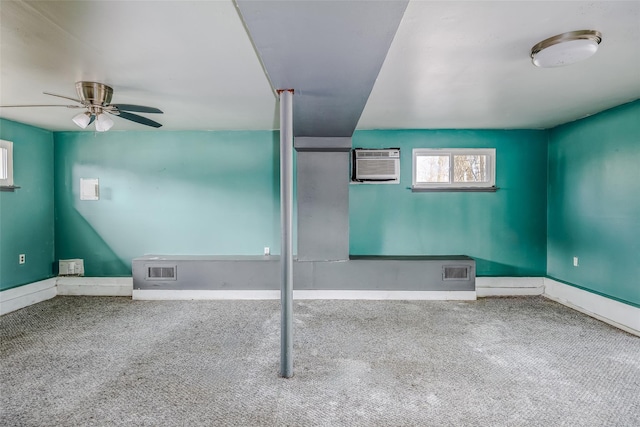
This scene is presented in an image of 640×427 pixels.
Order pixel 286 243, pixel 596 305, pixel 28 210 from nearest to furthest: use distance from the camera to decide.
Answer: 1. pixel 286 243
2. pixel 596 305
3. pixel 28 210

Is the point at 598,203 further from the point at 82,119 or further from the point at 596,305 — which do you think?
the point at 82,119

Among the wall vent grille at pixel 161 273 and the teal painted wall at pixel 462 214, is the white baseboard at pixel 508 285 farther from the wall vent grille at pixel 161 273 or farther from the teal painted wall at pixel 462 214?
the wall vent grille at pixel 161 273

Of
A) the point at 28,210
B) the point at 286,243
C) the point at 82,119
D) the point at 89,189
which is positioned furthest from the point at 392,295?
the point at 28,210

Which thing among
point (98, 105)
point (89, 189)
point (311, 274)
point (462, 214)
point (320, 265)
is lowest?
point (311, 274)

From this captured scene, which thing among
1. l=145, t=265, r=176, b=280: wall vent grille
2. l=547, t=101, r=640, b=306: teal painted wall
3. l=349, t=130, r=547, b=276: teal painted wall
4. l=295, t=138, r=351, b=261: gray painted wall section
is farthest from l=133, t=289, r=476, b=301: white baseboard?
l=547, t=101, r=640, b=306: teal painted wall

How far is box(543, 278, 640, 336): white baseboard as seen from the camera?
10.3ft

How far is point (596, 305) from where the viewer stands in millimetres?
3559

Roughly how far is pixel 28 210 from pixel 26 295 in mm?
1105

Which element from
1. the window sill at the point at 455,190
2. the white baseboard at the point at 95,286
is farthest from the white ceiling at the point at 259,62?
the white baseboard at the point at 95,286

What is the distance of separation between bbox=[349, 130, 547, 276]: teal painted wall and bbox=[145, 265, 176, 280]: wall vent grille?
2567 mm

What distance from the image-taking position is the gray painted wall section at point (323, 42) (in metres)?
1.35

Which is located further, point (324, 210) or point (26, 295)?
point (324, 210)

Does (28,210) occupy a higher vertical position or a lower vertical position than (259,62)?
lower

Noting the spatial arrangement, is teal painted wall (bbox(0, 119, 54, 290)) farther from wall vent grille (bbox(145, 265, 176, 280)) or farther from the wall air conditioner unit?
the wall air conditioner unit
